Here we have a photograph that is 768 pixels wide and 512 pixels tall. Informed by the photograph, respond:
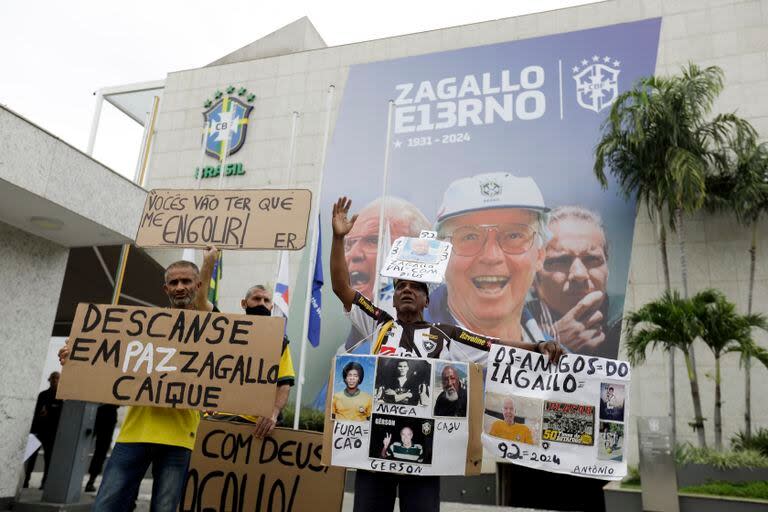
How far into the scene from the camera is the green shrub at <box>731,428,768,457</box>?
10.9 metres

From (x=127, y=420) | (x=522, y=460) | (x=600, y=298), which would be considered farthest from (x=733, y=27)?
(x=127, y=420)

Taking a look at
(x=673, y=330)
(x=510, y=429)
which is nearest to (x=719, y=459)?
(x=673, y=330)

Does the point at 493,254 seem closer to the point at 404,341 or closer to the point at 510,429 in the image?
the point at 510,429

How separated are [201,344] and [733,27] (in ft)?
50.5

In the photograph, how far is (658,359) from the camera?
13000 millimetres

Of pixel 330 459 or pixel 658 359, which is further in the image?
pixel 658 359

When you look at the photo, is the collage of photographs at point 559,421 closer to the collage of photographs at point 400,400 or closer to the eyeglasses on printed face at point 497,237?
the collage of photographs at point 400,400

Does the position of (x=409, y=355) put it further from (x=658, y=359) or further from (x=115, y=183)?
(x=658, y=359)

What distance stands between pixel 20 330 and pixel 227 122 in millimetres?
12439

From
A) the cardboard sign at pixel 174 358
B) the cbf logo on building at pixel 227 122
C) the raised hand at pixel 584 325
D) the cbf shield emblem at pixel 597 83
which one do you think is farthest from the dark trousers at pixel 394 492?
the cbf logo on building at pixel 227 122

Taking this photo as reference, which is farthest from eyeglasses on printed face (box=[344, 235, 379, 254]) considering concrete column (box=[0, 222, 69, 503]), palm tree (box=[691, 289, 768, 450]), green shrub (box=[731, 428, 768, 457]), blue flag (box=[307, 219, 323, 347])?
concrete column (box=[0, 222, 69, 503])

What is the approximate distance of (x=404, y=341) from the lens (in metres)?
3.36

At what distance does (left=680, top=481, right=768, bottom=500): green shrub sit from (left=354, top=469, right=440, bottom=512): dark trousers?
6.77 meters

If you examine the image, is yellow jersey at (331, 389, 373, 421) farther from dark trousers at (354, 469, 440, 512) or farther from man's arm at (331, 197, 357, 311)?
man's arm at (331, 197, 357, 311)
